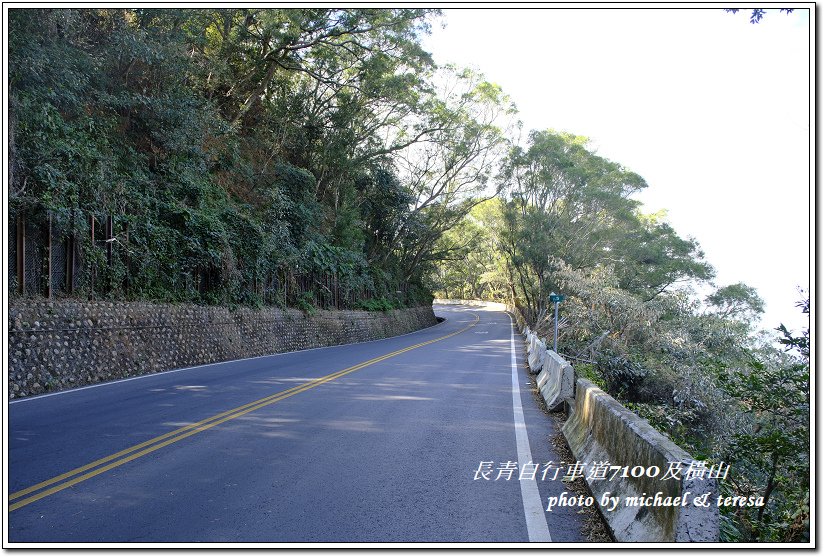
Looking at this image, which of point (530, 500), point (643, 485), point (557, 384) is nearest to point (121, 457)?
point (530, 500)

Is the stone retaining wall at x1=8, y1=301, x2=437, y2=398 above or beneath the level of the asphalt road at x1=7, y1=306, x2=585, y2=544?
above

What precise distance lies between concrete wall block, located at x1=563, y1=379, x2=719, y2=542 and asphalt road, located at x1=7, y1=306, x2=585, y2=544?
450mm

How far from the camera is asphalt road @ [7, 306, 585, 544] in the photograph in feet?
16.5

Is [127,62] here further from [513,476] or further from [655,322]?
[513,476]

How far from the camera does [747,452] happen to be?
8.38 meters

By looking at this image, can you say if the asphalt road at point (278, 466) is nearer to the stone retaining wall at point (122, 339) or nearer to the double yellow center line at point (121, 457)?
the double yellow center line at point (121, 457)

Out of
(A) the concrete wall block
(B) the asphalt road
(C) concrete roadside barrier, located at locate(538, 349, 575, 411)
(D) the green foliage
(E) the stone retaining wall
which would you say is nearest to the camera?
(A) the concrete wall block

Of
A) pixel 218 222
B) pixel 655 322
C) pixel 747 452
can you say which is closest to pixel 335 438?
pixel 747 452

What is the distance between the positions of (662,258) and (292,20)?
3519cm

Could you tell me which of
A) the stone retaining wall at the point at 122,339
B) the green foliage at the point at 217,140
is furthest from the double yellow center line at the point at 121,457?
the green foliage at the point at 217,140

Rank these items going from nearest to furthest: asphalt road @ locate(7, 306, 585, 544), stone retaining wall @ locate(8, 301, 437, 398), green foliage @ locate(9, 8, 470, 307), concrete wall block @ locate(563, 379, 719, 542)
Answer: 1. concrete wall block @ locate(563, 379, 719, 542)
2. asphalt road @ locate(7, 306, 585, 544)
3. stone retaining wall @ locate(8, 301, 437, 398)
4. green foliage @ locate(9, 8, 470, 307)

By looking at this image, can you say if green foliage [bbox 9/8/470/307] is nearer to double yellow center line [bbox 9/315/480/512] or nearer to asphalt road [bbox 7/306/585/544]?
asphalt road [bbox 7/306/585/544]

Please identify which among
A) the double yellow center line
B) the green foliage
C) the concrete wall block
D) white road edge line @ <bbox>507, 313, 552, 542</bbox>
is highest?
the green foliage

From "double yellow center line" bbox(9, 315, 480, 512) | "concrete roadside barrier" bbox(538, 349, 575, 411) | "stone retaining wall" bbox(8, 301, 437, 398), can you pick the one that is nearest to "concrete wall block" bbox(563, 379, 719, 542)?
"concrete roadside barrier" bbox(538, 349, 575, 411)
